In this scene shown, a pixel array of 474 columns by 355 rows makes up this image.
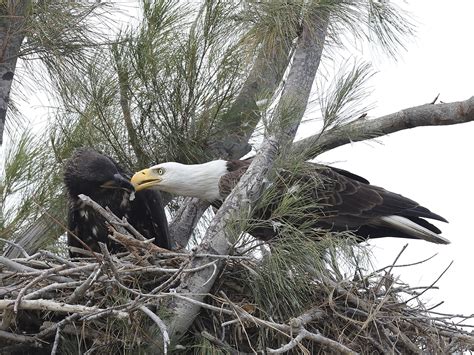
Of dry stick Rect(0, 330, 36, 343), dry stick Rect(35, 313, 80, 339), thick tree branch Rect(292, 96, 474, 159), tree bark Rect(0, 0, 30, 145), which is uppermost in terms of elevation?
tree bark Rect(0, 0, 30, 145)

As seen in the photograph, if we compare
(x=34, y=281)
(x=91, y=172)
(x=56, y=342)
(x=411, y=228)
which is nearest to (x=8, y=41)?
(x=91, y=172)

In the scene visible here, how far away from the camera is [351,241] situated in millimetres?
4820

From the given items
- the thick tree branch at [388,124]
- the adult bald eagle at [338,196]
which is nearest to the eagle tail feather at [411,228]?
the adult bald eagle at [338,196]

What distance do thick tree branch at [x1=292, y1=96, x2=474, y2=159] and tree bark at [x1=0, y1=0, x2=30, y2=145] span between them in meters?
1.35

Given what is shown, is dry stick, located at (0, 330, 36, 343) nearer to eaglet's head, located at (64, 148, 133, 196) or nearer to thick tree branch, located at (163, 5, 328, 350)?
thick tree branch, located at (163, 5, 328, 350)

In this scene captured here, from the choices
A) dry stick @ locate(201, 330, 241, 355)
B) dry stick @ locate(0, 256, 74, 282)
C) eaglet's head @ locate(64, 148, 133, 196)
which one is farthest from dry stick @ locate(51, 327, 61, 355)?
eaglet's head @ locate(64, 148, 133, 196)

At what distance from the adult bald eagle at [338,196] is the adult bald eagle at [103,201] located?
22 cm

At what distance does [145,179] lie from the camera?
5.48 metres

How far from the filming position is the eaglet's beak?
18.0 feet

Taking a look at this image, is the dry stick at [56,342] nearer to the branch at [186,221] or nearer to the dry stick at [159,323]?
the dry stick at [159,323]

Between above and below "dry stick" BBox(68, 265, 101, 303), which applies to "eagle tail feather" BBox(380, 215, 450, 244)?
above

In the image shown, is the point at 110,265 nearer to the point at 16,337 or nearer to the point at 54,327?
the point at 54,327

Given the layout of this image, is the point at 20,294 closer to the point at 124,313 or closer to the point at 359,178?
the point at 124,313

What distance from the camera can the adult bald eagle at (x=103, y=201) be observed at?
5656mm
